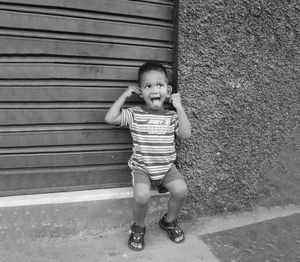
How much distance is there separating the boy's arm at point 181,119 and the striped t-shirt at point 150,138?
0.27 ft

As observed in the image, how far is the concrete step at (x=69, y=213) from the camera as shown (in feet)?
7.64

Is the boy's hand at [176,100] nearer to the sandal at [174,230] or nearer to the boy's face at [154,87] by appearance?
the boy's face at [154,87]

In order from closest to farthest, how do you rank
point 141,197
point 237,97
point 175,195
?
point 141,197 < point 175,195 < point 237,97

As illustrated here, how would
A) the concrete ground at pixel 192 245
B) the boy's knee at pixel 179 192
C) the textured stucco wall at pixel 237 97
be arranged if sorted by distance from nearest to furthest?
the concrete ground at pixel 192 245
the boy's knee at pixel 179 192
the textured stucco wall at pixel 237 97

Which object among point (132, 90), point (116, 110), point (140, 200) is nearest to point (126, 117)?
point (116, 110)

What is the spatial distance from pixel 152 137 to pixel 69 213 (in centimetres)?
84

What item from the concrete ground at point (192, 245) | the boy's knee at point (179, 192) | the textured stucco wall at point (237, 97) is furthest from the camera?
the textured stucco wall at point (237, 97)

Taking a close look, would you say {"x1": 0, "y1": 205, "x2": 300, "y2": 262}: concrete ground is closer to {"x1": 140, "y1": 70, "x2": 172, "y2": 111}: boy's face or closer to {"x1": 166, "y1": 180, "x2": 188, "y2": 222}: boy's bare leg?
{"x1": 166, "y1": 180, "x2": 188, "y2": 222}: boy's bare leg

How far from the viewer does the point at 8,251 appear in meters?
2.28

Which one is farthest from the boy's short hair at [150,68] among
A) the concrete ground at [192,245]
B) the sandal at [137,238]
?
the concrete ground at [192,245]

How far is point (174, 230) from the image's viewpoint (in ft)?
8.12

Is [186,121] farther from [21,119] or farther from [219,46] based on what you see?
[21,119]

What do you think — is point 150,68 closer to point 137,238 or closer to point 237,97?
point 237,97

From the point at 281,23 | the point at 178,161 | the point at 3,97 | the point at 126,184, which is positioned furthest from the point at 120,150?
the point at 281,23
